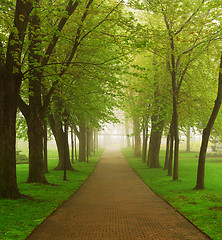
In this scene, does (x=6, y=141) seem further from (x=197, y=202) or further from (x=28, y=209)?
(x=197, y=202)

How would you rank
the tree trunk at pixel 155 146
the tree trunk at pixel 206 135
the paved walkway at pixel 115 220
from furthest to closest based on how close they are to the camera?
the tree trunk at pixel 155 146, the tree trunk at pixel 206 135, the paved walkway at pixel 115 220

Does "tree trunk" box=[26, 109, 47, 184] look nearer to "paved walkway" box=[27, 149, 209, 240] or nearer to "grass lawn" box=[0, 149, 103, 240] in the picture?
"grass lawn" box=[0, 149, 103, 240]

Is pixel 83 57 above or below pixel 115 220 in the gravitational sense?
above

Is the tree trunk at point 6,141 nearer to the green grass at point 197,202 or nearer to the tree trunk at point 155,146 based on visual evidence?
the green grass at point 197,202

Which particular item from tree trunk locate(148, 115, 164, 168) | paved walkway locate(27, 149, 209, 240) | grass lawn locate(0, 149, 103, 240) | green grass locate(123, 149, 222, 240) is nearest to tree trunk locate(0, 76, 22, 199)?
grass lawn locate(0, 149, 103, 240)

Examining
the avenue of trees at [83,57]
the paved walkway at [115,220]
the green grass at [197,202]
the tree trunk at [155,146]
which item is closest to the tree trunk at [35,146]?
the avenue of trees at [83,57]

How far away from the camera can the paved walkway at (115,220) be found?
23.6 ft

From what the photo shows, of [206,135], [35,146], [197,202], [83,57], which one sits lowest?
[197,202]

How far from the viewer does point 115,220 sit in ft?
28.6

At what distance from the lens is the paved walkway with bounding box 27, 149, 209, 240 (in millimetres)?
7203

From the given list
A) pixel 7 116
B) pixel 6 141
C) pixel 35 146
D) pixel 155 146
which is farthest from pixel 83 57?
pixel 155 146

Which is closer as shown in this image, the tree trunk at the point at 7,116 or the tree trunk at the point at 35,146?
the tree trunk at the point at 7,116

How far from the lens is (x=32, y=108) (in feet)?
49.5

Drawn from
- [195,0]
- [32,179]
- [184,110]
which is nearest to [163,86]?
[184,110]
